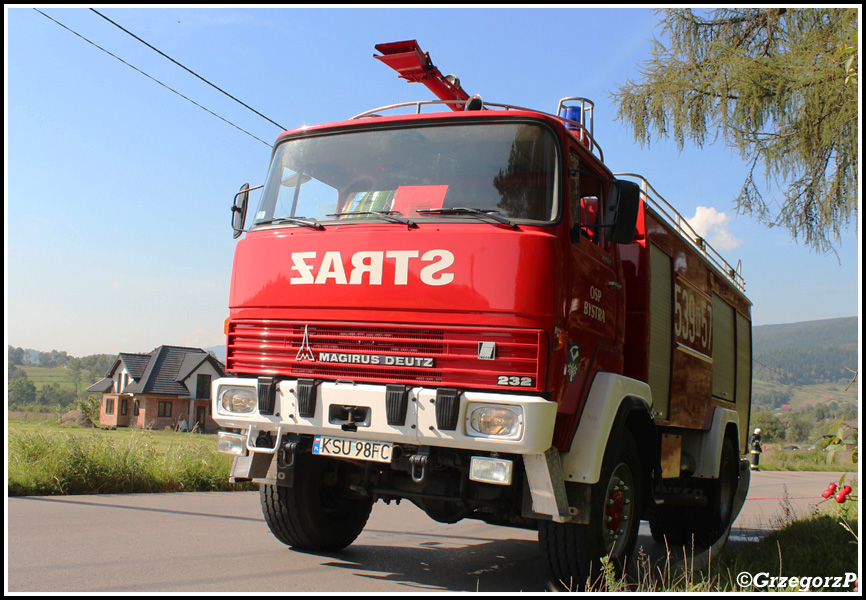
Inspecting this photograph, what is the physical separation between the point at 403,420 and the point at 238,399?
1229mm

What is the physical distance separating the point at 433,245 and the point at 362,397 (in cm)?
99

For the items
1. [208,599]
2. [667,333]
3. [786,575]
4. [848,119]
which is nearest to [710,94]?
[848,119]

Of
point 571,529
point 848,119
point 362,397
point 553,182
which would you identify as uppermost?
point 848,119

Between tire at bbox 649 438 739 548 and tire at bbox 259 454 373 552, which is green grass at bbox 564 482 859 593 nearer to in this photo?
tire at bbox 649 438 739 548

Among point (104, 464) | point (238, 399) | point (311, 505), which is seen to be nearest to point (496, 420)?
point (238, 399)

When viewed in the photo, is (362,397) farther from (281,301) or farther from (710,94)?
(710,94)

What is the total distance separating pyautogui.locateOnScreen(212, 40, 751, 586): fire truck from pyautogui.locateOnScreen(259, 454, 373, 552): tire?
0.01m

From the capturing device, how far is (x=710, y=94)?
9.04 m

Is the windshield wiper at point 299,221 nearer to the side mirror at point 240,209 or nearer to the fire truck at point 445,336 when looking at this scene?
the fire truck at point 445,336

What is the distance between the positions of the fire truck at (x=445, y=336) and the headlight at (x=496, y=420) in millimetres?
11

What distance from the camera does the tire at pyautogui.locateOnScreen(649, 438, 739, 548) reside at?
7.85 m

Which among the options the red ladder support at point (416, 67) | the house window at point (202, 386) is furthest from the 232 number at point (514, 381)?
the house window at point (202, 386)

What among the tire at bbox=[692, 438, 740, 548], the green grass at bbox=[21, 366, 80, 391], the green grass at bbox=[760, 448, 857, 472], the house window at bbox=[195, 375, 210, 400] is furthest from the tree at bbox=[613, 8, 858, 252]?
the house window at bbox=[195, 375, 210, 400]

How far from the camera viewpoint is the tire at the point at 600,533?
4.63 metres
